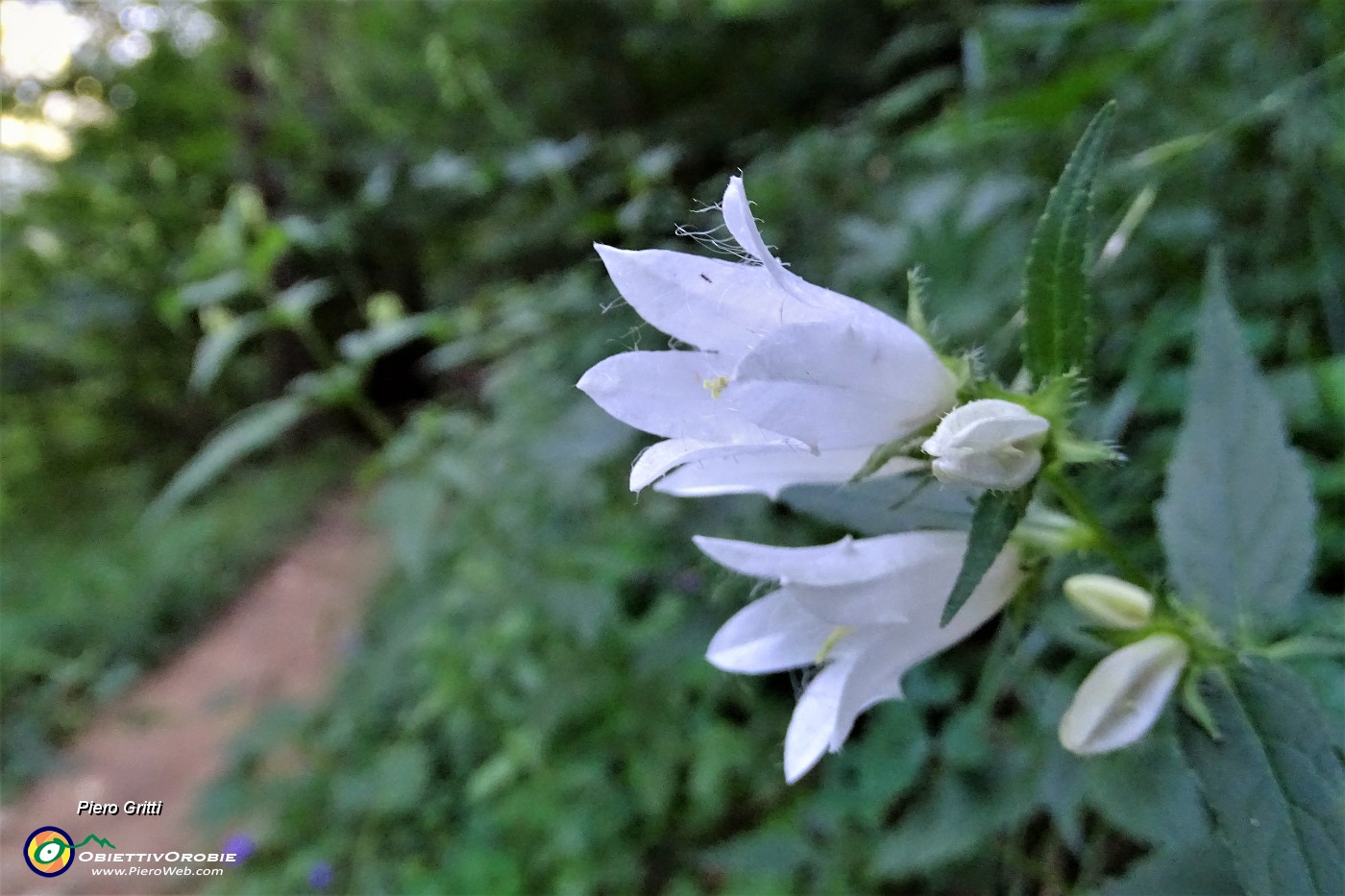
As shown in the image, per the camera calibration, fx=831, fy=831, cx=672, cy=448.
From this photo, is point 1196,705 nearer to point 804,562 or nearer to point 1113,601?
point 1113,601

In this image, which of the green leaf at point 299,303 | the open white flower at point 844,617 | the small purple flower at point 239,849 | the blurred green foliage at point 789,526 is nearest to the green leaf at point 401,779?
the blurred green foliage at point 789,526

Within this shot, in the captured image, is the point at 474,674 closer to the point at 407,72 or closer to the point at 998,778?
the point at 998,778

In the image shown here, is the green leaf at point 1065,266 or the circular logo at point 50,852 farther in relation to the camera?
the circular logo at point 50,852

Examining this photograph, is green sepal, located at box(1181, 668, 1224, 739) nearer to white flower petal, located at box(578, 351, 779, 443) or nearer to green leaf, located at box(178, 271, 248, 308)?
white flower petal, located at box(578, 351, 779, 443)

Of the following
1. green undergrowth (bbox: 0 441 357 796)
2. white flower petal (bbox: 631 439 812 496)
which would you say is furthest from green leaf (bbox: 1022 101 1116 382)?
A: green undergrowth (bbox: 0 441 357 796)

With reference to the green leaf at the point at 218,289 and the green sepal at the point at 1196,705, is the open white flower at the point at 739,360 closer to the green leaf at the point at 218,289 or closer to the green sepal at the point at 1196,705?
the green sepal at the point at 1196,705

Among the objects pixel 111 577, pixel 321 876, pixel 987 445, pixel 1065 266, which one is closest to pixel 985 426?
pixel 987 445
